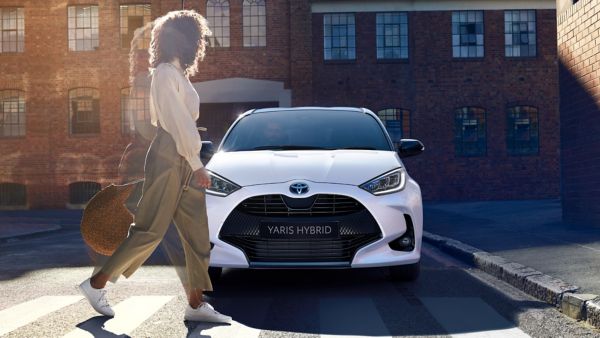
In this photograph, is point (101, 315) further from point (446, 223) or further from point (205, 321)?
point (446, 223)

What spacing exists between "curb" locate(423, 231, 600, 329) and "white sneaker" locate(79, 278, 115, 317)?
11.0 ft

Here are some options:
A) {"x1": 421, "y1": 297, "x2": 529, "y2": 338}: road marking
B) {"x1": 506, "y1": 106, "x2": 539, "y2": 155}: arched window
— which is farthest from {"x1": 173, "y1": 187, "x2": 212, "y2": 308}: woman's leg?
{"x1": 506, "y1": 106, "x2": 539, "y2": 155}: arched window

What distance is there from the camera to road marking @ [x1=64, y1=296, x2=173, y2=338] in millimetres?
4621

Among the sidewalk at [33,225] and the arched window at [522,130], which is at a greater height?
the arched window at [522,130]

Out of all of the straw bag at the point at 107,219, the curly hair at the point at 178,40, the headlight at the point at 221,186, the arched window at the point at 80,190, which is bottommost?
the arched window at the point at 80,190

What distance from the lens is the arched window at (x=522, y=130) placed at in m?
25.7

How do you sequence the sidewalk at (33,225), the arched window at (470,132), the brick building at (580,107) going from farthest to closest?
1. the arched window at (470,132)
2. the sidewalk at (33,225)
3. the brick building at (580,107)

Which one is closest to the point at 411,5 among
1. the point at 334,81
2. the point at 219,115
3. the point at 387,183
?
the point at 334,81

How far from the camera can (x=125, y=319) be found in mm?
5059

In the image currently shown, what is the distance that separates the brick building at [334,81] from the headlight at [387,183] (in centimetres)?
1918

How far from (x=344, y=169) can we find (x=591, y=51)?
7024mm

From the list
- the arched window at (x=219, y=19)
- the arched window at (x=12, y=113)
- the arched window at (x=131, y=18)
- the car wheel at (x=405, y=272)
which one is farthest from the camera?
the arched window at (x=12, y=113)

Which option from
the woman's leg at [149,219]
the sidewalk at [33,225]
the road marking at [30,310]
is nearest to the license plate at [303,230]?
the woman's leg at [149,219]

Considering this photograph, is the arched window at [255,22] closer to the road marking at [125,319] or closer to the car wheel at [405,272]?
the car wheel at [405,272]
